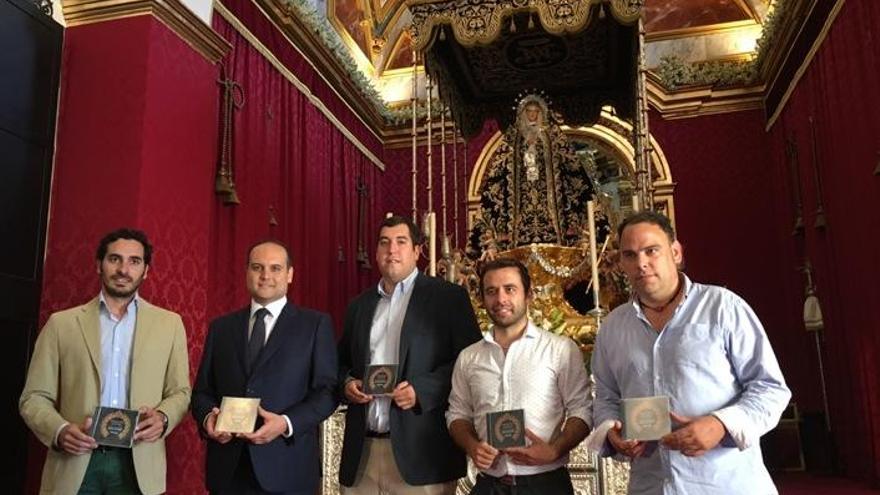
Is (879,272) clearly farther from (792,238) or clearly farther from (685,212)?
(685,212)

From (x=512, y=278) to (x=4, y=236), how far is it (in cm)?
293

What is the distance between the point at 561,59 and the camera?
237 inches

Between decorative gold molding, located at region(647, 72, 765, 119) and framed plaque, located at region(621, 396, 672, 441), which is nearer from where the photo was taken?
framed plaque, located at region(621, 396, 672, 441)

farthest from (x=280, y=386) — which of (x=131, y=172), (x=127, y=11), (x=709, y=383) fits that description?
(x=127, y=11)

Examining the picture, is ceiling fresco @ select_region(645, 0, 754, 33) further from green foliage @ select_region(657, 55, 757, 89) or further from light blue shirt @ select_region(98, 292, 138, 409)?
light blue shirt @ select_region(98, 292, 138, 409)

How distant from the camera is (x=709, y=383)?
1893mm

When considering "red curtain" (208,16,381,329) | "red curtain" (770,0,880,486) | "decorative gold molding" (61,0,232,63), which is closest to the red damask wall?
"decorative gold molding" (61,0,232,63)

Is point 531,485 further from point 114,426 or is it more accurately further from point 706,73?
point 706,73

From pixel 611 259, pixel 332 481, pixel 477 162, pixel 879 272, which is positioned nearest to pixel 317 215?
pixel 477 162

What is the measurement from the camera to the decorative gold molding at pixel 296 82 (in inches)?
223

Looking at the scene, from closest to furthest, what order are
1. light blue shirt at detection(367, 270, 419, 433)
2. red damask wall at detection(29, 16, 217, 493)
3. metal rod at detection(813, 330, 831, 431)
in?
light blue shirt at detection(367, 270, 419, 433) → red damask wall at detection(29, 16, 217, 493) → metal rod at detection(813, 330, 831, 431)

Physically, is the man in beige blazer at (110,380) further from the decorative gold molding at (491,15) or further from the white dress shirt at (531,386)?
the decorative gold molding at (491,15)

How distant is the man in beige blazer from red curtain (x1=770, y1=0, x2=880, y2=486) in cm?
480

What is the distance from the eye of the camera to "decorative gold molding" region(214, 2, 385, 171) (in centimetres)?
568
